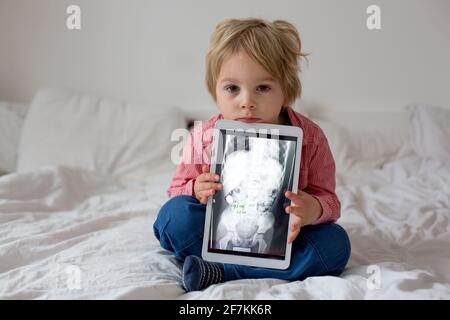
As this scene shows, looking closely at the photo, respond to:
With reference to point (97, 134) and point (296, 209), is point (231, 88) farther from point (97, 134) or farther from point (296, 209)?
point (97, 134)

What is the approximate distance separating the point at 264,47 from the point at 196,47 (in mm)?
1143

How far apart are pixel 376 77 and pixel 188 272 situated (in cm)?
148

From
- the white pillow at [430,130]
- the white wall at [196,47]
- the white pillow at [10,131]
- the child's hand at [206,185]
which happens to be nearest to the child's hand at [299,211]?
the child's hand at [206,185]

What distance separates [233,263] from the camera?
107 cm

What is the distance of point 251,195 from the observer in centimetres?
108

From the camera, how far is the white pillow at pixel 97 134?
1999 mm

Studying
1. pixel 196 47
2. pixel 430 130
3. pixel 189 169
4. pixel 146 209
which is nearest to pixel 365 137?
pixel 430 130

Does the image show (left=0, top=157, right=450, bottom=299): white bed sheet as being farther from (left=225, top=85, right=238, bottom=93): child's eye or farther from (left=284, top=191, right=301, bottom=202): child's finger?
(left=225, top=85, right=238, bottom=93): child's eye

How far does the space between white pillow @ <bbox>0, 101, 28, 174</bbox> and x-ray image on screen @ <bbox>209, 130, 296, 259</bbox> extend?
1244mm

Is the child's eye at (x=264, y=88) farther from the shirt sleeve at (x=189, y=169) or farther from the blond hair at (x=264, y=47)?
the shirt sleeve at (x=189, y=169)

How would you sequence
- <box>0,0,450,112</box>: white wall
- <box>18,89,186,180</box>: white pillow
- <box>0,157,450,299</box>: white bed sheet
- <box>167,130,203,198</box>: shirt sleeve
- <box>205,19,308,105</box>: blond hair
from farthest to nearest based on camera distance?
<box>0,0,450,112</box>: white wall → <box>18,89,186,180</box>: white pillow → <box>167,130,203,198</box>: shirt sleeve → <box>205,19,308,105</box>: blond hair → <box>0,157,450,299</box>: white bed sheet

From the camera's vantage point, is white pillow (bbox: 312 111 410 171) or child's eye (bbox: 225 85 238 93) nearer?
child's eye (bbox: 225 85 238 93)

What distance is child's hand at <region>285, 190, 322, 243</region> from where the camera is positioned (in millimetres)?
1052

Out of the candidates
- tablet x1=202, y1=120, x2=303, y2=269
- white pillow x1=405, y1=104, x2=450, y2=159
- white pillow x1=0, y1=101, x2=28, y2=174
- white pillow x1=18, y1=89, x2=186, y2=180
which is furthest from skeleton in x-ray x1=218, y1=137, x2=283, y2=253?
white pillow x1=0, y1=101, x2=28, y2=174
